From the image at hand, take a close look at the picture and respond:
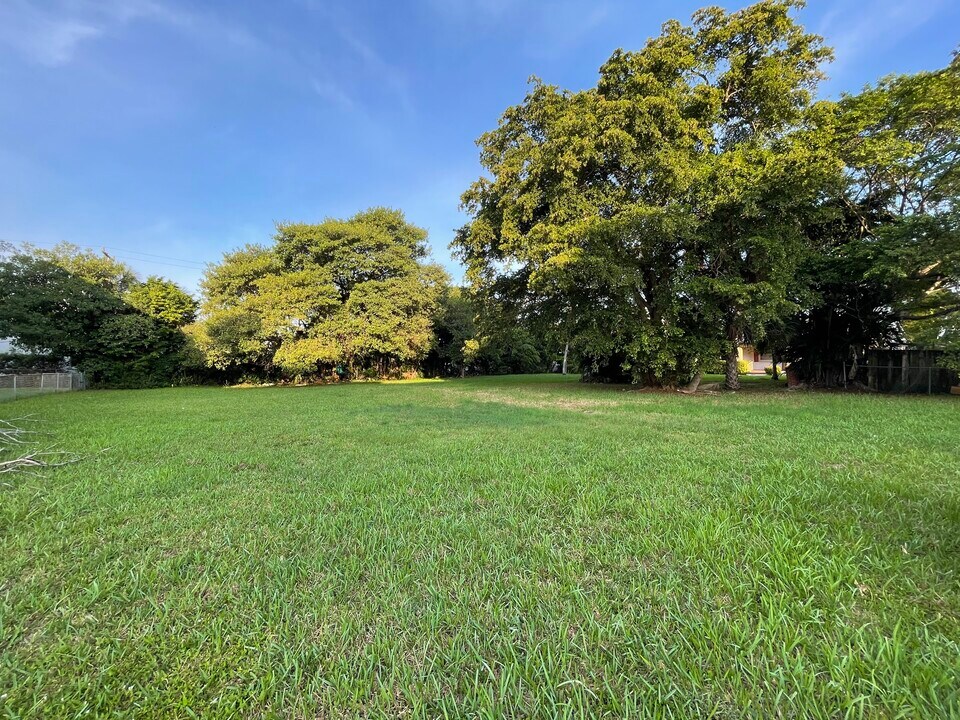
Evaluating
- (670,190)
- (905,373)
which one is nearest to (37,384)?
(670,190)

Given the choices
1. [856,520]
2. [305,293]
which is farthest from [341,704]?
[305,293]

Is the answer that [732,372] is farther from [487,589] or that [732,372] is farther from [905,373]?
[487,589]

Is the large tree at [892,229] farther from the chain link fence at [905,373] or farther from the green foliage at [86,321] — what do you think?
the green foliage at [86,321]

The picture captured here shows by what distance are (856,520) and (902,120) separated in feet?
46.4

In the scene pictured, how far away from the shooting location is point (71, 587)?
1810mm

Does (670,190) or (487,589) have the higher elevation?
(670,190)

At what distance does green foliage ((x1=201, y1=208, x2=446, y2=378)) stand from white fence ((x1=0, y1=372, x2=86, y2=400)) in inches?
175

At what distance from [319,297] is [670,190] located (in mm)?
14764

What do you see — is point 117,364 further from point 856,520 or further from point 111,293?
point 856,520

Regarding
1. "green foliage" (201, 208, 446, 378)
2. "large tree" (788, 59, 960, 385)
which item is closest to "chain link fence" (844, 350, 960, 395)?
"large tree" (788, 59, 960, 385)

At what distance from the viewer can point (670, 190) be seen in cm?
1069

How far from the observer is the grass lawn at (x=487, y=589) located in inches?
48.2

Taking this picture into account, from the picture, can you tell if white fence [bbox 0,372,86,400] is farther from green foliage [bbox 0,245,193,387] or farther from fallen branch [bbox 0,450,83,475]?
fallen branch [bbox 0,450,83,475]

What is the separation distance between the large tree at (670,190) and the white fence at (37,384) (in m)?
14.3
